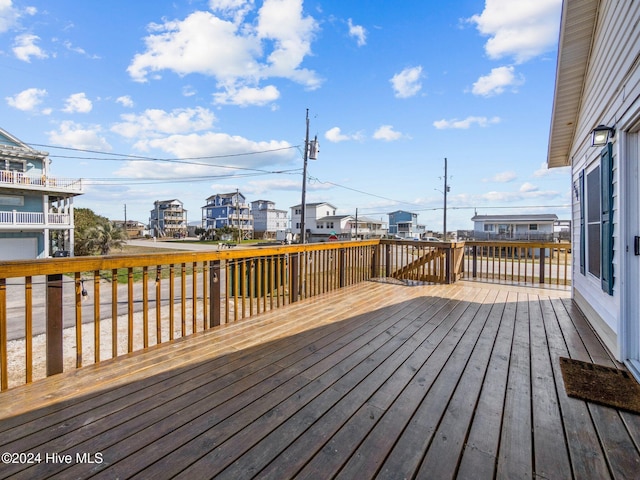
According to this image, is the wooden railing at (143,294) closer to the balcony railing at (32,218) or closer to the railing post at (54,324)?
the railing post at (54,324)

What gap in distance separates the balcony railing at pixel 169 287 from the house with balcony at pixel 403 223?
42205 mm

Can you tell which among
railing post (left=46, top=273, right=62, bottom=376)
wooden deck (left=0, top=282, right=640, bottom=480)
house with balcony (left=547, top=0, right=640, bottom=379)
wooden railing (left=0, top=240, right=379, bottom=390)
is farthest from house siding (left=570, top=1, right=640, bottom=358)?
railing post (left=46, top=273, right=62, bottom=376)

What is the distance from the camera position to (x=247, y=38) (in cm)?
802

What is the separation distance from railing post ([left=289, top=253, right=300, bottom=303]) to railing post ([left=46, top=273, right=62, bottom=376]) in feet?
8.08

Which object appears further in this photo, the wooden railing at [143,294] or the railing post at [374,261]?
the railing post at [374,261]

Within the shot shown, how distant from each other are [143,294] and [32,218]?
757 inches

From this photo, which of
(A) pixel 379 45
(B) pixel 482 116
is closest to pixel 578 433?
(A) pixel 379 45

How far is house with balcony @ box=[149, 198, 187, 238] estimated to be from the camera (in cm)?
4925

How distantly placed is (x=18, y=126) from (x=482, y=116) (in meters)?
22.4

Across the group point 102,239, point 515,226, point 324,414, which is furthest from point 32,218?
point 515,226

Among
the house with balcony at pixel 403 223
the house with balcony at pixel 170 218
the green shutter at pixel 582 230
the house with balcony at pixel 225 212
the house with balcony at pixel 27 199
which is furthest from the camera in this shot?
the house with balcony at pixel 170 218

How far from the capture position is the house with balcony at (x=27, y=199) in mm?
14977

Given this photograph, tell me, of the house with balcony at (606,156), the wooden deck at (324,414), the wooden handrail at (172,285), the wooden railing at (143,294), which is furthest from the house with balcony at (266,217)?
the wooden deck at (324,414)

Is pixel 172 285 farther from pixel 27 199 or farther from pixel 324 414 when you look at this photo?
pixel 27 199
